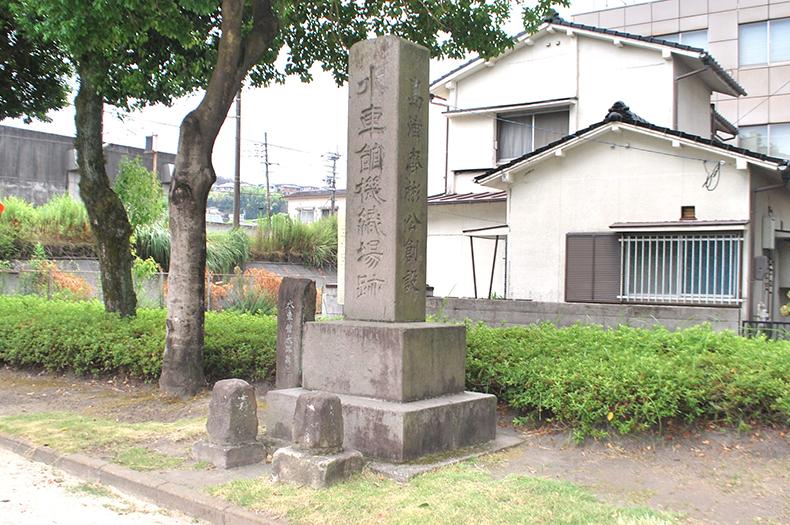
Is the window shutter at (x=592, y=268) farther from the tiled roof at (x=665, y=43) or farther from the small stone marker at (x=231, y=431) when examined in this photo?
the small stone marker at (x=231, y=431)

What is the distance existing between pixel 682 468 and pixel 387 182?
12.8 feet

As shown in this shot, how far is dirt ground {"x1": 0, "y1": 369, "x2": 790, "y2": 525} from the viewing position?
19.0ft

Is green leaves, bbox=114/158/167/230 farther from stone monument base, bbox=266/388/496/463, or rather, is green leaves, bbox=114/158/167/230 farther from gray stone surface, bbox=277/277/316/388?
stone monument base, bbox=266/388/496/463

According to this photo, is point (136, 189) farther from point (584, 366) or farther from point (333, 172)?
point (333, 172)

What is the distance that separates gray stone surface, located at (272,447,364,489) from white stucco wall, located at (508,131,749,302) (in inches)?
426

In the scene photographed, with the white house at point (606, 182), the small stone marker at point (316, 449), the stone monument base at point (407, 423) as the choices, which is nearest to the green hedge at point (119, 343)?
the stone monument base at point (407, 423)

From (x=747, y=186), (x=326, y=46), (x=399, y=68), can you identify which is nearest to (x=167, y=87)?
(x=326, y=46)

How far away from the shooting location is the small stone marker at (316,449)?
6.11 metres

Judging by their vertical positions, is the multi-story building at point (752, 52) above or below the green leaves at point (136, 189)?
above

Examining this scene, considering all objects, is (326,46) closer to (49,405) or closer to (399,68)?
(399,68)

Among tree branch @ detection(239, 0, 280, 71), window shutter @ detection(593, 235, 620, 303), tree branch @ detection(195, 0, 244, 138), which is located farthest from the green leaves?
window shutter @ detection(593, 235, 620, 303)

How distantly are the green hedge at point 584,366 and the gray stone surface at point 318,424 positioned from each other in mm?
2640

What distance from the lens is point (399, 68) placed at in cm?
752

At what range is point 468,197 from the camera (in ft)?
65.9
